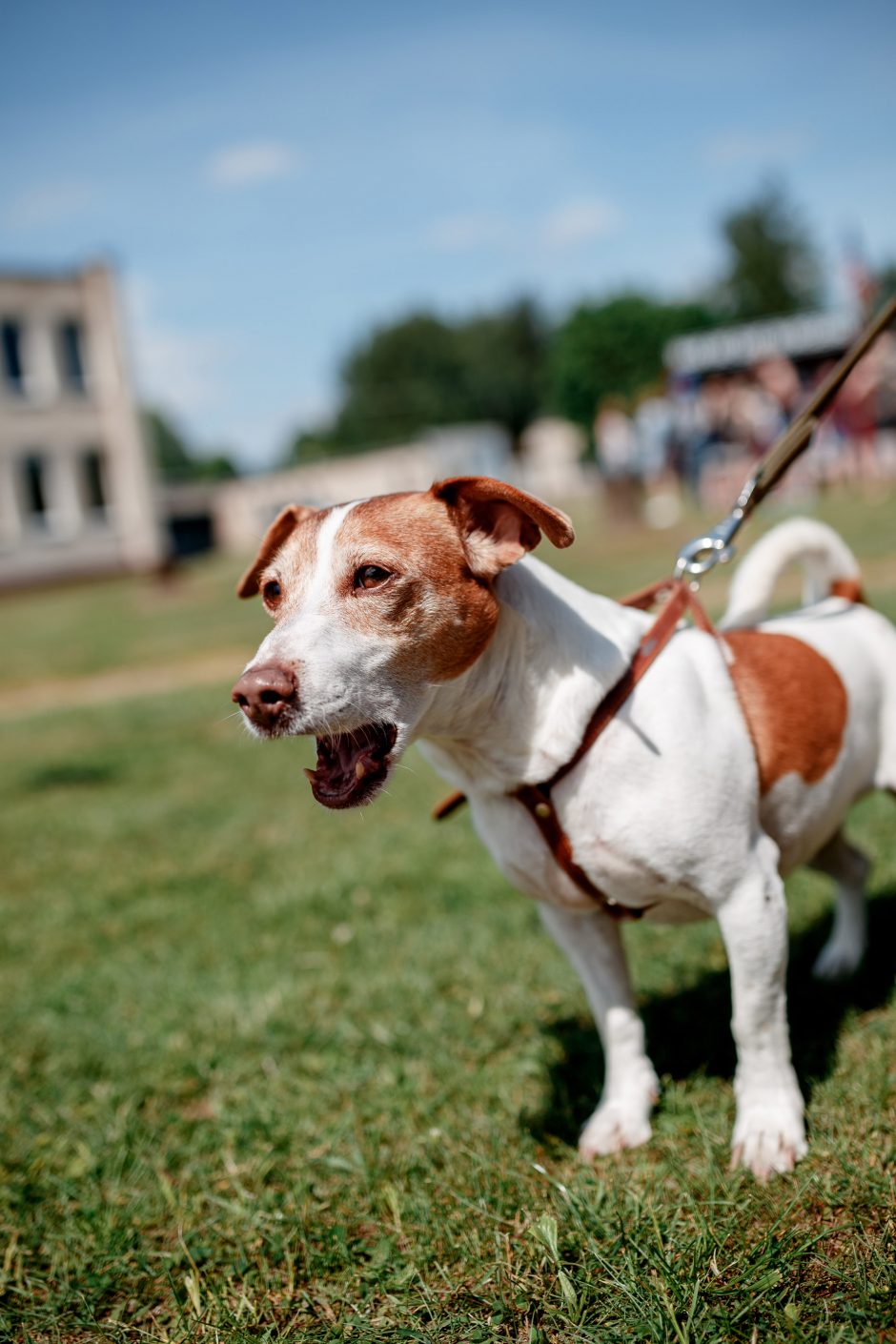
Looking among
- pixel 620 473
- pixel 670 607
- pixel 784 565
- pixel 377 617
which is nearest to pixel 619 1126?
pixel 670 607

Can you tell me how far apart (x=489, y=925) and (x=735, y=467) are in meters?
20.1

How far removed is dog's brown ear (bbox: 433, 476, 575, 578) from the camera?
2.50 metres

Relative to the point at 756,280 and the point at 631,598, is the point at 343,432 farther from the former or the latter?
the point at 631,598

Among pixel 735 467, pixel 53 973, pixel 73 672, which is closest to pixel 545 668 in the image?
pixel 53 973

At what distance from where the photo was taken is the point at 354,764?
2430 millimetres

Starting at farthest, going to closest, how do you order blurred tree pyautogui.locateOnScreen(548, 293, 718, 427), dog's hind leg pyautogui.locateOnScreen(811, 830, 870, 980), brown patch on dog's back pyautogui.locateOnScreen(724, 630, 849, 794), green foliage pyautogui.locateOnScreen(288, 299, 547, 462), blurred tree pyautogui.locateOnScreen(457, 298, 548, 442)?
green foliage pyautogui.locateOnScreen(288, 299, 547, 462) < blurred tree pyautogui.locateOnScreen(457, 298, 548, 442) < blurred tree pyautogui.locateOnScreen(548, 293, 718, 427) < dog's hind leg pyautogui.locateOnScreen(811, 830, 870, 980) < brown patch on dog's back pyautogui.locateOnScreen(724, 630, 849, 794)

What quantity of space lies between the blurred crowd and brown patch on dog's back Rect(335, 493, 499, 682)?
752 inches

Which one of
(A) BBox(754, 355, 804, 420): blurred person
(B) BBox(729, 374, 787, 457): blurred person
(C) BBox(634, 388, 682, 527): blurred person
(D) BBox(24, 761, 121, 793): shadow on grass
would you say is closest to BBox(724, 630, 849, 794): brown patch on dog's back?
(D) BBox(24, 761, 121, 793): shadow on grass

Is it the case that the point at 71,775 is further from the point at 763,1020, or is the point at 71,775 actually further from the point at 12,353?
the point at 12,353

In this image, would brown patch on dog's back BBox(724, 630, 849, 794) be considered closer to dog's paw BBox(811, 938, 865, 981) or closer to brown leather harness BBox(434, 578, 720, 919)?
brown leather harness BBox(434, 578, 720, 919)

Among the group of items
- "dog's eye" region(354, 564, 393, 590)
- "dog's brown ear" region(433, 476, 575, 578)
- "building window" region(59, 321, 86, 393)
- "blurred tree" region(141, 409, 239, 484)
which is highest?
"building window" region(59, 321, 86, 393)

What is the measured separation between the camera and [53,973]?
479 cm

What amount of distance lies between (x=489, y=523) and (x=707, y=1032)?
6.01ft

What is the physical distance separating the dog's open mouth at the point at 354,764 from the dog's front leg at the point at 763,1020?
914mm
